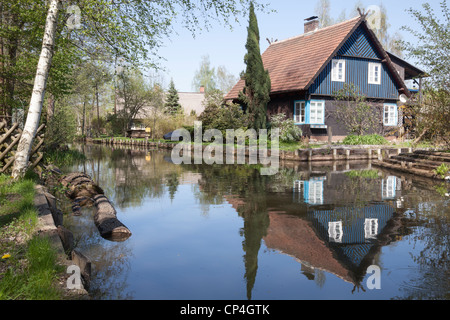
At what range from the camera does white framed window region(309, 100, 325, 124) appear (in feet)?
94.3

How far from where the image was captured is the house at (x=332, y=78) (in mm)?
28469

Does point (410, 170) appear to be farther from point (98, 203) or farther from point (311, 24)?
point (311, 24)

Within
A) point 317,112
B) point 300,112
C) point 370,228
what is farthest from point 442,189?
point 300,112

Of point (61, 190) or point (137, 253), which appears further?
point (61, 190)

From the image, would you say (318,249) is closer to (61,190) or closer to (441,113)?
(61,190)

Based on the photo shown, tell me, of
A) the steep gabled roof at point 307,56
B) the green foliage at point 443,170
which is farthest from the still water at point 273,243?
the steep gabled roof at point 307,56

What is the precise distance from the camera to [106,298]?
14.9 feet

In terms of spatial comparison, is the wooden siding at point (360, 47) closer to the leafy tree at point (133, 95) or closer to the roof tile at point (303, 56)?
the roof tile at point (303, 56)

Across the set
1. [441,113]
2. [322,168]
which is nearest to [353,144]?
[322,168]

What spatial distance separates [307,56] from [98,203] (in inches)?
967

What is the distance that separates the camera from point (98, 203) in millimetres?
9273

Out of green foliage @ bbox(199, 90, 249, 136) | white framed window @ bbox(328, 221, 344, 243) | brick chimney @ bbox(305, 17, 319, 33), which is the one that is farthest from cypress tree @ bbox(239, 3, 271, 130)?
white framed window @ bbox(328, 221, 344, 243)
